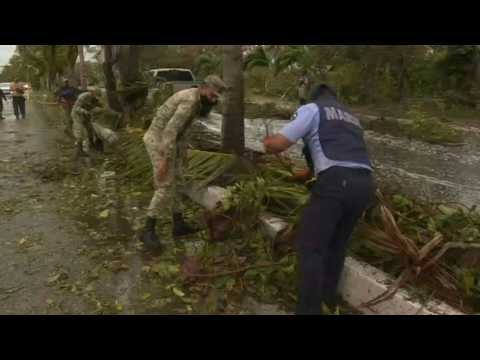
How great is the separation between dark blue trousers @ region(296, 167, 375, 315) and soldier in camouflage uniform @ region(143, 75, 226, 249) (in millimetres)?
1702

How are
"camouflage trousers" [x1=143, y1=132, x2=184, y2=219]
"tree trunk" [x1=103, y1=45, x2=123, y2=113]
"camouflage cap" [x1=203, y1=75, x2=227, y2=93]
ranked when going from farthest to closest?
"tree trunk" [x1=103, y1=45, x2=123, y2=113] < "camouflage trousers" [x1=143, y1=132, x2=184, y2=219] < "camouflage cap" [x1=203, y1=75, x2=227, y2=93]

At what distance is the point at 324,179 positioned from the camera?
9.75 ft

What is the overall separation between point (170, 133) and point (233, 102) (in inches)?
78.4

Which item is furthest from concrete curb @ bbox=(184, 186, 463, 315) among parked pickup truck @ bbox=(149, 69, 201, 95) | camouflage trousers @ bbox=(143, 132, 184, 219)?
parked pickup truck @ bbox=(149, 69, 201, 95)

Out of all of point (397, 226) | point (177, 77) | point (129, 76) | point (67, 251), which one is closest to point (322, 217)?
point (397, 226)

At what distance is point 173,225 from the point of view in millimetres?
4848

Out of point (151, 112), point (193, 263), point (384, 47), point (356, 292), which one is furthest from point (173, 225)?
point (384, 47)

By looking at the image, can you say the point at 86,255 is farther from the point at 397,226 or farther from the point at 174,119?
the point at 397,226

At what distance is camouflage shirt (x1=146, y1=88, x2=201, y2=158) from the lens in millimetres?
4258

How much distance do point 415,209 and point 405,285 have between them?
1.04 meters

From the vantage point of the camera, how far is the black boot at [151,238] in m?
4.46

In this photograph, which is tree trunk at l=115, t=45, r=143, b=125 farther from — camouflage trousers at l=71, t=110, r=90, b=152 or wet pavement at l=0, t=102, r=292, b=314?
wet pavement at l=0, t=102, r=292, b=314

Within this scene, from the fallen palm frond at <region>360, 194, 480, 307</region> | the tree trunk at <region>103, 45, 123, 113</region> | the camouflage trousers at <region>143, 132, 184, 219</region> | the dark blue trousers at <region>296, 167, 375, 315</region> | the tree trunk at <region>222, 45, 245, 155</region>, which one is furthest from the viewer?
the tree trunk at <region>103, 45, 123, 113</region>
